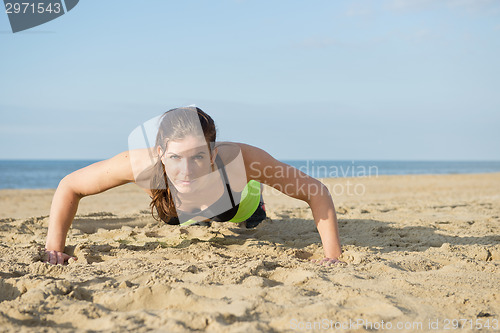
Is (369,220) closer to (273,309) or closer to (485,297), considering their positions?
(485,297)

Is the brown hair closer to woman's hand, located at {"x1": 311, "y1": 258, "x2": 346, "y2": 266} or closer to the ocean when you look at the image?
woman's hand, located at {"x1": 311, "y1": 258, "x2": 346, "y2": 266}

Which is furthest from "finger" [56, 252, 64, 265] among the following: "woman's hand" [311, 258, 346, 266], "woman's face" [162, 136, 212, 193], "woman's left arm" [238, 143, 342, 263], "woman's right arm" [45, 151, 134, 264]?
"woman's hand" [311, 258, 346, 266]

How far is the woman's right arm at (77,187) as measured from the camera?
2.78 metres

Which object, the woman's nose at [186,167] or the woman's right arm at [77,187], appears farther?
the woman's right arm at [77,187]

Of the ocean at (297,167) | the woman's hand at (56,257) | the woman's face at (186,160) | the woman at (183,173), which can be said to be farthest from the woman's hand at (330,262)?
the ocean at (297,167)

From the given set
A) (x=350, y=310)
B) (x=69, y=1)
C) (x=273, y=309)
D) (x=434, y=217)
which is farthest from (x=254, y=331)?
(x=69, y=1)

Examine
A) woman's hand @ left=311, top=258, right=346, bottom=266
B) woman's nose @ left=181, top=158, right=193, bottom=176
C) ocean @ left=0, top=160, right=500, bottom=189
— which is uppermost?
woman's nose @ left=181, top=158, right=193, bottom=176

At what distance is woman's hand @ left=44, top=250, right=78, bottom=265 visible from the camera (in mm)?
2729

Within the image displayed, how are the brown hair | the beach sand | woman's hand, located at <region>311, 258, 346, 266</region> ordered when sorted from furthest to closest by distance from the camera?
the brown hair < woman's hand, located at <region>311, 258, 346, 266</region> < the beach sand

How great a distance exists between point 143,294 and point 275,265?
0.89 metres

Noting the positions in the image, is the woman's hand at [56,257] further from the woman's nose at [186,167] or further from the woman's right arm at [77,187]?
the woman's nose at [186,167]

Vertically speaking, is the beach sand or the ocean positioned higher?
the beach sand

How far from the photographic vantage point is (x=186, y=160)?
2.67m

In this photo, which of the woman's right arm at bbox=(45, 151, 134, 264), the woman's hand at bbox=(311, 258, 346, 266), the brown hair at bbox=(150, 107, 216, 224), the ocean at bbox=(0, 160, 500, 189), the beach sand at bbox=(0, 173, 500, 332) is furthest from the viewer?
the ocean at bbox=(0, 160, 500, 189)
